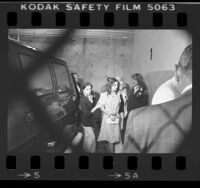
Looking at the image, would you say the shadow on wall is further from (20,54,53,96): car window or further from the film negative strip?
(20,54,53,96): car window

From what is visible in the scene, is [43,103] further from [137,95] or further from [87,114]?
[137,95]

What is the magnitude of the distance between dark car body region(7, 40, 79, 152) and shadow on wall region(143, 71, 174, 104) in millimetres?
543

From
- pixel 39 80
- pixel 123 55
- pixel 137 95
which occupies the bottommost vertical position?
pixel 137 95

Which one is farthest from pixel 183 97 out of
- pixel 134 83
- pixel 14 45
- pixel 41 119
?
pixel 14 45

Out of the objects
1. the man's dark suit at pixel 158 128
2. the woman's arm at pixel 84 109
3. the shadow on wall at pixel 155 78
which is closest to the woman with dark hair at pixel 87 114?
the woman's arm at pixel 84 109

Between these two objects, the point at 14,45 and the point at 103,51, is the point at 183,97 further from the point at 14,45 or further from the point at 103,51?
the point at 14,45

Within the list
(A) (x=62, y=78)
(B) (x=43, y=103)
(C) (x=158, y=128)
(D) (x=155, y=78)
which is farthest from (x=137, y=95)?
(B) (x=43, y=103)

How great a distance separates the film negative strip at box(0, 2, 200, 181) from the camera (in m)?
3.92

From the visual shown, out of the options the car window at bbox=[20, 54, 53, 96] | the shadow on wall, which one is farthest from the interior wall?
Result: the car window at bbox=[20, 54, 53, 96]

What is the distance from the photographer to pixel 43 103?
12.9 ft

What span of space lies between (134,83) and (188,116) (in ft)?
1.52

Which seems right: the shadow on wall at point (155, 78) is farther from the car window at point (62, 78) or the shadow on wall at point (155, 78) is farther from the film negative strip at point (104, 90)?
the car window at point (62, 78)

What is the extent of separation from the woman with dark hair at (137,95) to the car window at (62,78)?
18.5 inches

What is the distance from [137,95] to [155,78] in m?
0.18
